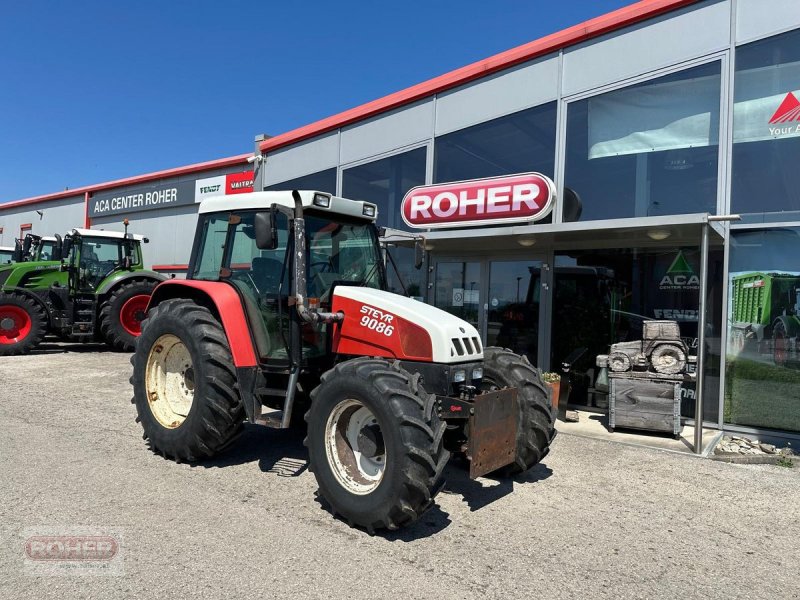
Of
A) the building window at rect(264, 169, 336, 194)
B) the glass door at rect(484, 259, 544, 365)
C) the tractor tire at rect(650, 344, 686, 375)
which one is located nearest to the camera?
the tractor tire at rect(650, 344, 686, 375)

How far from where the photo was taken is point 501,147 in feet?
27.6

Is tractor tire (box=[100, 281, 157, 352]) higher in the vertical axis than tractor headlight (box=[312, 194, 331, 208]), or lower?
lower

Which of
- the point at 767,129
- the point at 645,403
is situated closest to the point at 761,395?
the point at 645,403

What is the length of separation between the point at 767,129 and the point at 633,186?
155 centimetres

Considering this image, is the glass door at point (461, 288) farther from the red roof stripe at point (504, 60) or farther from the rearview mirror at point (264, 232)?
the rearview mirror at point (264, 232)

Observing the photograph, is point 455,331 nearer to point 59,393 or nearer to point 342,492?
point 342,492

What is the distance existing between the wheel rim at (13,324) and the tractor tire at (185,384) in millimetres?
7840

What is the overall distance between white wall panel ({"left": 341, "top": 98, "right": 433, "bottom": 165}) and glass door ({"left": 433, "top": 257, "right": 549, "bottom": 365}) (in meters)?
2.38

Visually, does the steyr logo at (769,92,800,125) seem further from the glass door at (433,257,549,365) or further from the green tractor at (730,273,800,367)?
the glass door at (433,257,549,365)

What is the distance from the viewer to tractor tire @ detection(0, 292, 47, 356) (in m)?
10.9

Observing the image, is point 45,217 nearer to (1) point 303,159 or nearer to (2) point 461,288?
(1) point 303,159

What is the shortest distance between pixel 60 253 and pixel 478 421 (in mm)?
11244

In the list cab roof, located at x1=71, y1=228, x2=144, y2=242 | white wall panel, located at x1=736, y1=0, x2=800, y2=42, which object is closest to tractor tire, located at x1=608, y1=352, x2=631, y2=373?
white wall panel, located at x1=736, y1=0, x2=800, y2=42

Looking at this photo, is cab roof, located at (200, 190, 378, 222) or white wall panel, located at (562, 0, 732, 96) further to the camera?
white wall panel, located at (562, 0, 732, 96)
